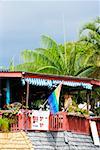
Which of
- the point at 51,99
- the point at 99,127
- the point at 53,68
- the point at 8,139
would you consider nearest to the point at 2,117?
the point at 8,139

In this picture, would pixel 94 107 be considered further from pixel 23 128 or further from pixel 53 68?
pixel 23 128

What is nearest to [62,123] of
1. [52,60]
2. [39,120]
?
[39,120]

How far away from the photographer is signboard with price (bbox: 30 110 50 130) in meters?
16.4

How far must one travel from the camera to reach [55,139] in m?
16.9

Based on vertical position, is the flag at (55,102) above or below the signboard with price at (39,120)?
above

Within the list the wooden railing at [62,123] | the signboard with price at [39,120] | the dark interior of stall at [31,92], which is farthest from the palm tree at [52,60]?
the signboard with price at [39,120]

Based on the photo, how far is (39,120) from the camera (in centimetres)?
1652

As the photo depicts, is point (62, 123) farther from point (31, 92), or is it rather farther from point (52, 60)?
point (52, 60)

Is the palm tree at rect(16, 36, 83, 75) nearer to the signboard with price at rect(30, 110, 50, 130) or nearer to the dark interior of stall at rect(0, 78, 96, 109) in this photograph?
the dark interior of stall at rect(0, 78, 96, 109)

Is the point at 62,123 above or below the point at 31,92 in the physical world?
below

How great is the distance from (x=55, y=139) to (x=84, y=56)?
8242 millimetres

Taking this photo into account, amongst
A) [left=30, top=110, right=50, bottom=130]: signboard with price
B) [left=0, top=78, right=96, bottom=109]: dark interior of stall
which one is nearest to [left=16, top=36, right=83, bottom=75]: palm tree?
[left=0, top=78, right=96, bottom=109]: dark interior of stall

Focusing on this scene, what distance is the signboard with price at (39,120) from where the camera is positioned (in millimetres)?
16375

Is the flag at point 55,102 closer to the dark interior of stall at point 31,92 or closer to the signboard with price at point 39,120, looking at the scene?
the signboard with price at point 39,120
